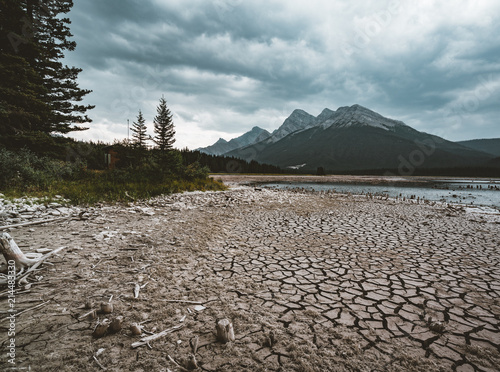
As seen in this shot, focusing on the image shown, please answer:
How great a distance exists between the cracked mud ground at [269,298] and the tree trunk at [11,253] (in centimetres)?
32

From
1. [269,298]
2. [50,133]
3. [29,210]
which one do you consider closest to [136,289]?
[269,298]

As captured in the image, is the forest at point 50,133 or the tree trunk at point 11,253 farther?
the forest at point 50,133

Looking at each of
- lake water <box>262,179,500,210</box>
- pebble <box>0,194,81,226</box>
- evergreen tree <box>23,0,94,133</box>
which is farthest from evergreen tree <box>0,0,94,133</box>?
lake water <box>262,179,500,210</box>

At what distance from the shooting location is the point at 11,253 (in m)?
3.63

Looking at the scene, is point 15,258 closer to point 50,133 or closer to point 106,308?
point 106,308

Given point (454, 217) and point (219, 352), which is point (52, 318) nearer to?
point (219, 352)

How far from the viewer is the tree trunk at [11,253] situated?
3.52m

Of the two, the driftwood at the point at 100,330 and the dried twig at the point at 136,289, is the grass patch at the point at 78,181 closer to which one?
the dried twig at the point at 136,289

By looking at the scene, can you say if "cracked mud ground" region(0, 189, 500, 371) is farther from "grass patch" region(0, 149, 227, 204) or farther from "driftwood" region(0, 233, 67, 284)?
"grass patch" region(0, 149, 227, 204)

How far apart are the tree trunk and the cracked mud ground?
317 mm

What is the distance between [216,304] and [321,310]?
1.66 m

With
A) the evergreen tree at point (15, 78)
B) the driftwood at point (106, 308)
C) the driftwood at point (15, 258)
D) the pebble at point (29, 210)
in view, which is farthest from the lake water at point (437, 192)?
the evergreen tree at point (15, 78)

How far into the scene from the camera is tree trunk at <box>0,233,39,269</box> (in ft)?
11.6

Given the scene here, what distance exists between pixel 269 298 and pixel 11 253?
4.64 metres
